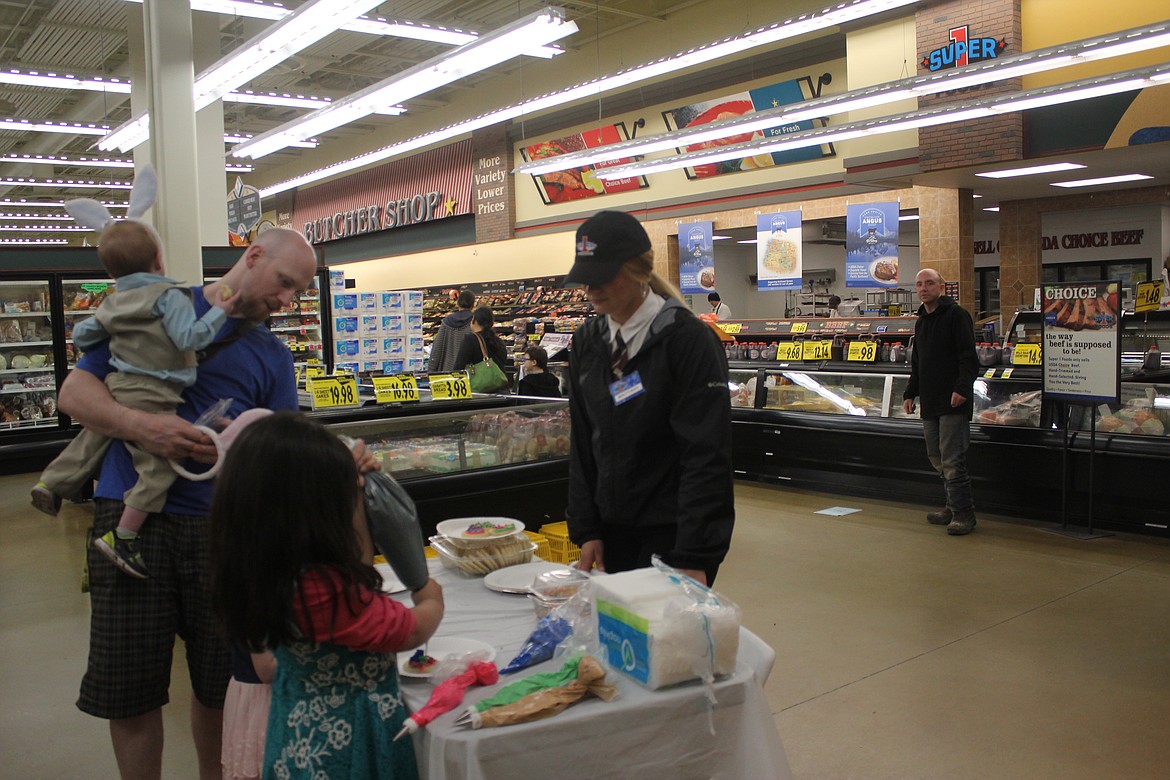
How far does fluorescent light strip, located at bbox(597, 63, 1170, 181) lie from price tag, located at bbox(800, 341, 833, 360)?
2.87 metres

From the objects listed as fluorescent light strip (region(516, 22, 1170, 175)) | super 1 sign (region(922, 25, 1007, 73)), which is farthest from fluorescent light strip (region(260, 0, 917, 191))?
super 1 sign (region(922, 25, 1007, 73))

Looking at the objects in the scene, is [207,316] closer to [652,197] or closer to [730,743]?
[730,743]

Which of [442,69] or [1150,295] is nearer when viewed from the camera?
[1150,295]

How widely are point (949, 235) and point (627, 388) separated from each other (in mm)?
11882

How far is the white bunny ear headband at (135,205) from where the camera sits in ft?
8.13

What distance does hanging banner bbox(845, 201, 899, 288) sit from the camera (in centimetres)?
1246

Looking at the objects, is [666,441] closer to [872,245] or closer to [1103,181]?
[872,245]

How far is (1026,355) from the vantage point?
6918mm

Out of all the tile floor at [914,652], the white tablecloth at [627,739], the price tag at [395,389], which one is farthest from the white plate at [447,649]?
the price tag at [395,389]

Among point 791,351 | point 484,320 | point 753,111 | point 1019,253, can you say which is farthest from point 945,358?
point 1019,253

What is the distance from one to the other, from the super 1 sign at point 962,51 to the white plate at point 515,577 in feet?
34.8

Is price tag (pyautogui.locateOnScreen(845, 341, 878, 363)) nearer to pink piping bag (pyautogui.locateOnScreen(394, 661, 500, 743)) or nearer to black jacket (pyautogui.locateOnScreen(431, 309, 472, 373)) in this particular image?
black jacket (pyautogui.locateOnScreen(431, 309, 472, 373))

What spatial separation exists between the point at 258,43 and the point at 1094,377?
21.1ft

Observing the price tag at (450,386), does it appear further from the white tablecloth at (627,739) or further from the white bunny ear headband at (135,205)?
the white tablecloth at (627,739)
